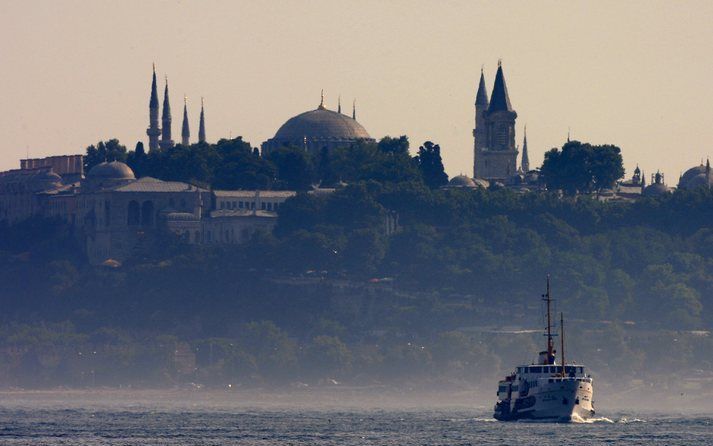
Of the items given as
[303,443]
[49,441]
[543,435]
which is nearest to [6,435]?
[49,441]

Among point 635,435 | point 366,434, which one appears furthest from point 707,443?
point 366,434

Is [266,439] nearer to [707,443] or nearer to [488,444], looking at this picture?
[488,444]

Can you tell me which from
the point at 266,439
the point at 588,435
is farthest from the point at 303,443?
the point at 588,435

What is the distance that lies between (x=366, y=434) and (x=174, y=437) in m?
13.2

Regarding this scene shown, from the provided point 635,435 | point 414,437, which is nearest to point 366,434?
point 414,437

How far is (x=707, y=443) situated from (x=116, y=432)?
38238 mm

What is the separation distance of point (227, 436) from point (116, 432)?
804 cm

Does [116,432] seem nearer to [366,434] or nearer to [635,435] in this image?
[366,434]

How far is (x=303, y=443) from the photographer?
189 m

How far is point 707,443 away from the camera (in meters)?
191

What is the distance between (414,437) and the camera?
195m

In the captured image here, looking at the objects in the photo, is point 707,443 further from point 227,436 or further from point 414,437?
point 227,436

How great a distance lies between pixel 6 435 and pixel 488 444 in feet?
102

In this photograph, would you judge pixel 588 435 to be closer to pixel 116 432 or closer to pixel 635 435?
pixel 635 435
